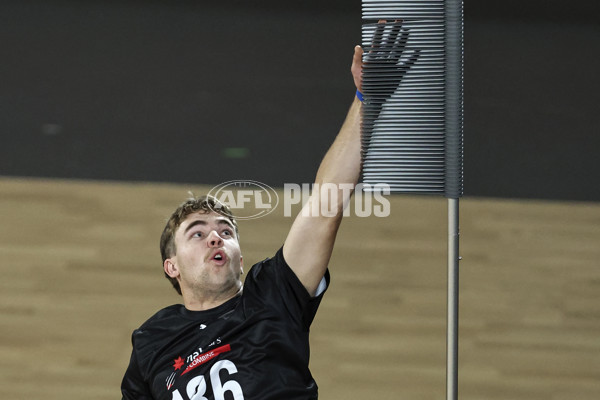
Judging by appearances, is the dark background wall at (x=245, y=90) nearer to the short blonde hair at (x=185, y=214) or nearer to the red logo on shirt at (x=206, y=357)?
the short blonde hair at (x=185, y=214)

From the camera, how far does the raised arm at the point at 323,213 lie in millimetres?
1869

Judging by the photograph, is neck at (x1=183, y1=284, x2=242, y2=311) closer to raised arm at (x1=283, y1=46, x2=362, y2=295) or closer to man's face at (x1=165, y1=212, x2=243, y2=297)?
man's face at (x1=165, y1=212, x2=243, y2=297)

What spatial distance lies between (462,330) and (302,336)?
6.95 feet

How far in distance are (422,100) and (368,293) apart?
2.41 meters

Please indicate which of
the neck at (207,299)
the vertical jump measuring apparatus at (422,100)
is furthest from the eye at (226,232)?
the vertical jump measuring apparatus at (422,100)

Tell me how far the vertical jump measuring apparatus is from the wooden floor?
231 cm

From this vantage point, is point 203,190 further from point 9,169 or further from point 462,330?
point 462,330

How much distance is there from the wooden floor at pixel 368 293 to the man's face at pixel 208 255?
1.65 m

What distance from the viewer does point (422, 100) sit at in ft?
5.33

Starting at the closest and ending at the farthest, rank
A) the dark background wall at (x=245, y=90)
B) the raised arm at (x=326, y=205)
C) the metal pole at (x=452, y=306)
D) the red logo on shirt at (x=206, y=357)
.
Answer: the metal pole at (x=452, y=306) < the raised arm at (x=326, y=205) < the red logo on shirt at (x=206, y=357) < the dark background wall at (x=245, y=90)

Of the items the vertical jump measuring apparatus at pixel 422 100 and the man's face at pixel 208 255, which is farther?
the man's face at pixel 208 255

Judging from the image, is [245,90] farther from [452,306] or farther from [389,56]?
[452,306]

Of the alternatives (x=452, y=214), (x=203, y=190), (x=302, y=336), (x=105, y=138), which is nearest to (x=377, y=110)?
(x=452, y=214)

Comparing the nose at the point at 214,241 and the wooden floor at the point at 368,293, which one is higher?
the nose at the point at 214,241
